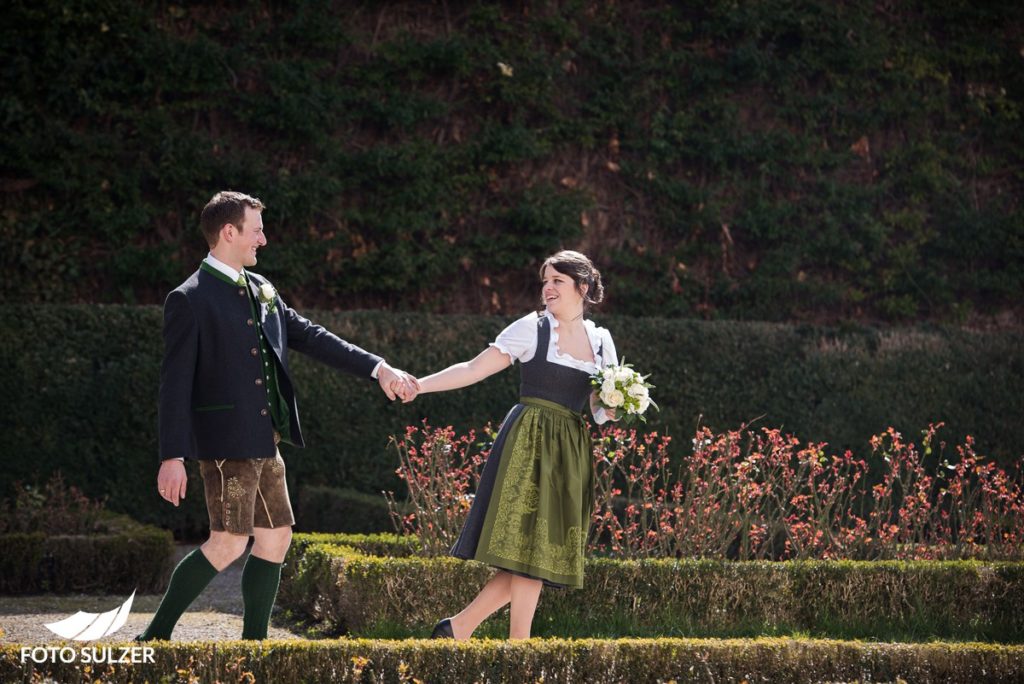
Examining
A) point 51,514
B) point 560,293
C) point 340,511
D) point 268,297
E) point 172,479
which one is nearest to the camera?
point 172,479

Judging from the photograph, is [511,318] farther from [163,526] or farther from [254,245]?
[254,245]

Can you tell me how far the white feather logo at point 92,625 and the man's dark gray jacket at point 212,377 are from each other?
108cm

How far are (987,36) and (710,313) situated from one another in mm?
3858

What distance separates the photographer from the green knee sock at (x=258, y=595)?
4484 mm

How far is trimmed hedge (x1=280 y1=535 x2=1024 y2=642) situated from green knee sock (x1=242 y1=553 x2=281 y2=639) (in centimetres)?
100

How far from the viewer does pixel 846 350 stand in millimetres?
9758

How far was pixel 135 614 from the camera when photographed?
6055 mm

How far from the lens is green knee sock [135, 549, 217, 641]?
14.0 ft

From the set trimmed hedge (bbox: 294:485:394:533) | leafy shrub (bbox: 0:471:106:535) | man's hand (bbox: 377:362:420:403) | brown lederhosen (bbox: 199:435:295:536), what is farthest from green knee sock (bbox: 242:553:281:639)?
trimmed hedge (bbox: 294:485:394:533)

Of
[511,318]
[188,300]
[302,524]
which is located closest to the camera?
[188,300]

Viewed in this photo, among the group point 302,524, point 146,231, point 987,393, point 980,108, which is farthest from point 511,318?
point 980,108

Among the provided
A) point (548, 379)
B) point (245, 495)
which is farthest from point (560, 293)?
point (245, 495)

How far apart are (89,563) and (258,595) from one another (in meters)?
2.73

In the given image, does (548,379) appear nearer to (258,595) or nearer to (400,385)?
(400,385)
